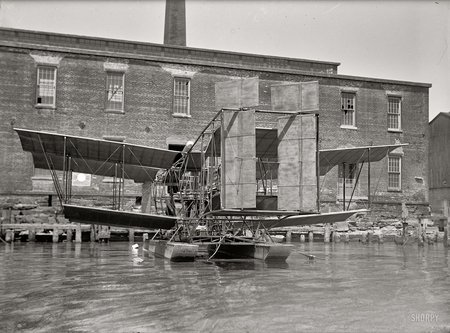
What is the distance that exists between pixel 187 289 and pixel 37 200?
912 inches

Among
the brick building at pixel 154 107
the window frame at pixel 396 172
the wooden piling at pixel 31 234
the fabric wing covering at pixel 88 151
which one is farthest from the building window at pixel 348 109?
the wooden piling at pixel 31 234

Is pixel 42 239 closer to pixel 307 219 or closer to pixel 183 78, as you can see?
pixel 183 78

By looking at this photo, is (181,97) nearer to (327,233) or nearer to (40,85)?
(40,85)

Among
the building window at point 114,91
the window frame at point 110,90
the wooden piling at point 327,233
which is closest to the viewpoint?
the wooden piling at point 327,233

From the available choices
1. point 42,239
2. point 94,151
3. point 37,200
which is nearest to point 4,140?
point 37,200

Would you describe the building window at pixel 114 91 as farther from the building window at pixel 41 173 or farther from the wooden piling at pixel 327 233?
the wooden piling at pixel 327 233

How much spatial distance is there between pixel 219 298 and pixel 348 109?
31.0 m

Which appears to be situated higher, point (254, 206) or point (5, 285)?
point (254, 206)

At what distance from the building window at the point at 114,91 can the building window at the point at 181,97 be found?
326 cm

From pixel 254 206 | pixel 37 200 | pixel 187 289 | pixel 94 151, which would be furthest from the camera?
pixel 37 200

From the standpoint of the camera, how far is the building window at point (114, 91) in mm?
33969

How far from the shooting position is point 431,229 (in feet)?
110

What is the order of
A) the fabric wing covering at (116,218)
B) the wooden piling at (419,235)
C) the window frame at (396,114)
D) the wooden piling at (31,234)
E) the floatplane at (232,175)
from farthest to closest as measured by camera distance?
the window frame at (396,114) < the wooden piling at (419,235) < the wooden piling at (31,234) < the fabric wing covering at (116,218) < the floatplane at (232,175)

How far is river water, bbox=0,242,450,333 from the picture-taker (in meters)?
7.32
